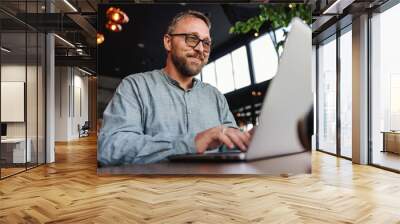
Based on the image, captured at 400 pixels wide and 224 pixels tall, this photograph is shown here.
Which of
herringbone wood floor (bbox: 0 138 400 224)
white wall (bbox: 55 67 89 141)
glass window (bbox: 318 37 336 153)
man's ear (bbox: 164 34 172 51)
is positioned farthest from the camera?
white wall (bbox: 55 67 89 141)

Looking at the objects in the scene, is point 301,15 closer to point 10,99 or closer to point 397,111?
point 397,111

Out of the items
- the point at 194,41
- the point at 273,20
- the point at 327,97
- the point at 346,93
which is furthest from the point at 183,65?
the point at 327,97

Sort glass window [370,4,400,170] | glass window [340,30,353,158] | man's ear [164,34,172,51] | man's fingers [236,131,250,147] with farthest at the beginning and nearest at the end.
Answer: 1. glass window [340,30,353,158]
2. glass window [370,4,400,170]
3. man's ear [164,34,172,51]
4. man's fingers [236,131,250,147]

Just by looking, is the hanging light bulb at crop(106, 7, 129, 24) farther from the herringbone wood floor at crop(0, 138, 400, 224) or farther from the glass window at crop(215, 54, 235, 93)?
the herringbone wood floor at crop(0, 138, 400, 224)

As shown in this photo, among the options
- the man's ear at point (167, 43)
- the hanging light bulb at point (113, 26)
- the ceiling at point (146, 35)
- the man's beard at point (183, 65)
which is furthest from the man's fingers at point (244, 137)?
the hanging light bulb at point (113, 26)

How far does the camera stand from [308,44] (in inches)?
247

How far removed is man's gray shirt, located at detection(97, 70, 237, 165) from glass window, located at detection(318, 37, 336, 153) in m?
4.67

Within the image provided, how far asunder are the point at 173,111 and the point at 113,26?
167cm

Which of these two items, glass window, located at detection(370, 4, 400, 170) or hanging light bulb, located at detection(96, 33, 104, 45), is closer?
hanging light bulb, located at detection(96, 33, 104, 45)

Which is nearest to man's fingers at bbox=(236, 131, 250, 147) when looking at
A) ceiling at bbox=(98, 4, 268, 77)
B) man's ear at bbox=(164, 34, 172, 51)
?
ceiling at bbox=(98, 4, 268, 77)

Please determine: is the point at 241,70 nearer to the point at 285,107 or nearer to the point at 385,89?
the point at 285,107

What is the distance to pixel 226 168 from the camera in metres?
6.14

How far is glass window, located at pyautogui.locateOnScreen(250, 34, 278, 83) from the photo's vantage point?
620 centimetres

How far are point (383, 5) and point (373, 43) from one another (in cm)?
86
